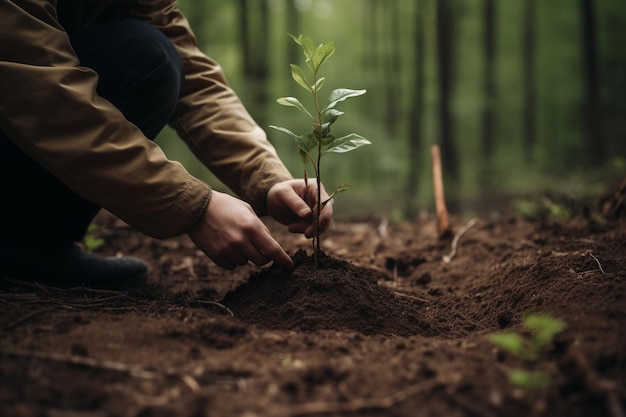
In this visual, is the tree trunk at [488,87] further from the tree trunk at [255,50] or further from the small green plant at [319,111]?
the small green plant at [319,111]

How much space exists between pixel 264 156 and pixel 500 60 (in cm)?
1729

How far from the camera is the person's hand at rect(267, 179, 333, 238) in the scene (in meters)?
2.03

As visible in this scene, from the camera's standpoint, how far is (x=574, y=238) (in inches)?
103

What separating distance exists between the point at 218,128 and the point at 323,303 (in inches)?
43.4

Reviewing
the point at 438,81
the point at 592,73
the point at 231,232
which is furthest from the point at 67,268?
the point at 592,73

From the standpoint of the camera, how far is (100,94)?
6.88 feet

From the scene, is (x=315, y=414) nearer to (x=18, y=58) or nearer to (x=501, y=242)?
(x=18, y=58)

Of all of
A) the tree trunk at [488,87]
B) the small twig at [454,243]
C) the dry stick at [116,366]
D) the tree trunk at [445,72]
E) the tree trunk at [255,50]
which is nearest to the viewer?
the dry stick at [116,366]

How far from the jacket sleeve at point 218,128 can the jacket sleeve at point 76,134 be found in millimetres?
521

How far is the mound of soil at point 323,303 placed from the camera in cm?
170

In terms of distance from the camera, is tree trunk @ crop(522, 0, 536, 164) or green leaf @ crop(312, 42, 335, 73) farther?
tree trunk @ crop(522, 0, 536, 164)

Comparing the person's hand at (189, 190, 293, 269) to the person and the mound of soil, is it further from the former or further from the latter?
the mound of soil

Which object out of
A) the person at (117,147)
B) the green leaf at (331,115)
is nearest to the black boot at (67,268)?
the person at (117,147)

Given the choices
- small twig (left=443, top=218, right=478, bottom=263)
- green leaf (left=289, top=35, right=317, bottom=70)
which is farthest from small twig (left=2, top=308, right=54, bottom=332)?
small twig (left=443, top=218, right=478, bottom=263)
